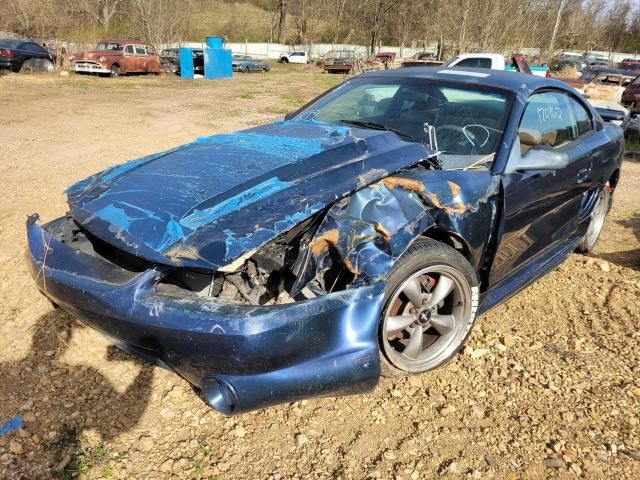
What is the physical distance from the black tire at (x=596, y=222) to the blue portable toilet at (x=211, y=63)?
22406 millimetres

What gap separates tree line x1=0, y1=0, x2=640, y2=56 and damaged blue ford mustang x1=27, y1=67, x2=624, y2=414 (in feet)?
62.8

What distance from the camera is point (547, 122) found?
3418 mm

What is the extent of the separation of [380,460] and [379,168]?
143 centimetres

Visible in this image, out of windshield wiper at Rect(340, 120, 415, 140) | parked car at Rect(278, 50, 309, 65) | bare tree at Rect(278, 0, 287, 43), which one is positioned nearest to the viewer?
windshield wiper at Rect(340, 120, 415, 140)

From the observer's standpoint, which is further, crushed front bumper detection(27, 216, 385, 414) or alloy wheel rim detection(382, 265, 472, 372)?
alloy wheel rim detection(382, 265, 472, 372)

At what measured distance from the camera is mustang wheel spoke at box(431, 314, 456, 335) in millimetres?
2598

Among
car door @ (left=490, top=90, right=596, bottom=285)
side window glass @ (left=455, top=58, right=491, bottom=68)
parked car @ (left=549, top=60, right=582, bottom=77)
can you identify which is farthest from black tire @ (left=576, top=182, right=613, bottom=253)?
parked car @ (left=549, top=60, right=582, bottom=77)

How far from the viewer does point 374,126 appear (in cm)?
334

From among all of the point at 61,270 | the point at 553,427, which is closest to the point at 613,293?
the point at 553,427

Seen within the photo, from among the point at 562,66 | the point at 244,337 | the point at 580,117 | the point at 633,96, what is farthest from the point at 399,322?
the point at 562,66

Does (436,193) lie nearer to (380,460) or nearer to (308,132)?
(308,132)

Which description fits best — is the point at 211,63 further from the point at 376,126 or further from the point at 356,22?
the point at 356,22

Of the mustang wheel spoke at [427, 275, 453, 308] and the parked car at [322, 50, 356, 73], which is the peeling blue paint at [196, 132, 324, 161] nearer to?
the mustang wheel spoke at [427, 275, 453, 308]

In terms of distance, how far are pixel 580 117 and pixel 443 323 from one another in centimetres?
232
